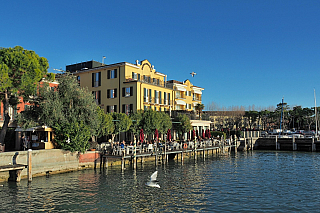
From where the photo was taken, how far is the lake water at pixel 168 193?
18.4 m

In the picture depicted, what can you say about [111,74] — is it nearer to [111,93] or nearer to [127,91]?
[111,93]

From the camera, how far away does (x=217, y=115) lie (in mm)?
96000

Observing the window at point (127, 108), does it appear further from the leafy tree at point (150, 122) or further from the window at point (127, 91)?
the leafy tree at point (150, 122)

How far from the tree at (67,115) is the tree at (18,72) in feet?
6.18

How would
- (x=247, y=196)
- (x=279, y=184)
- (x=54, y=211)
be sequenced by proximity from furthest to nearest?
(x=279, y=184), (x=247, y=196), (x=54, y=211)

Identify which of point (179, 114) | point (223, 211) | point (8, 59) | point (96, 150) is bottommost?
point (223, 211)

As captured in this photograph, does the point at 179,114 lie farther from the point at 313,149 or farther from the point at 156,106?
the point at 313,149

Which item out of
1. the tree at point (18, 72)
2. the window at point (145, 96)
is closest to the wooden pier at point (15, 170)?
the tree at point (18, 72)

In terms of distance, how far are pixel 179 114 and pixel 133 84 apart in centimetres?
1058

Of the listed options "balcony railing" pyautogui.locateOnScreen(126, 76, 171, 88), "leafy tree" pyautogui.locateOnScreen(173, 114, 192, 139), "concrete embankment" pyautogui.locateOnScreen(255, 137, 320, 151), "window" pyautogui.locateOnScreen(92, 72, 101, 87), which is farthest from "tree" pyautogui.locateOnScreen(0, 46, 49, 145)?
"concrete embankment" pyautogui.locateOnScreen(255, 137, 320, 151)

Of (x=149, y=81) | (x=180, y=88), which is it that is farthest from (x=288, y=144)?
(x=149, y=81)

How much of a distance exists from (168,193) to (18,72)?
2006 centimetres

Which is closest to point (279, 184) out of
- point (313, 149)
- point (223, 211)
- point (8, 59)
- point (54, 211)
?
point (223, 211)

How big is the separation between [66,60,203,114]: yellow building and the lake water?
22.0 meters
